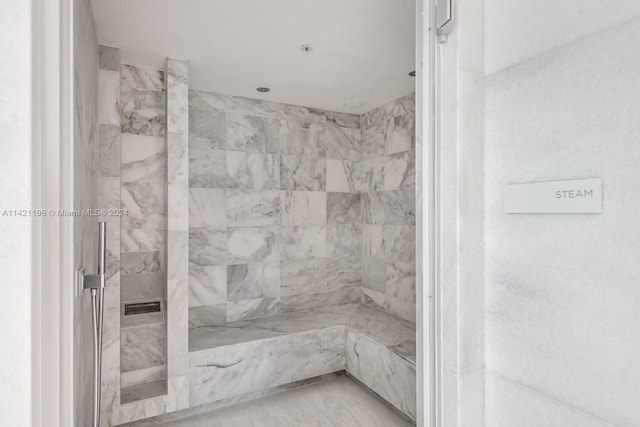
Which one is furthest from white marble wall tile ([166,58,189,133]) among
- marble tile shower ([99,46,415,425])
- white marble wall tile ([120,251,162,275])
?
white marble wall tile ([120,251,162,275])

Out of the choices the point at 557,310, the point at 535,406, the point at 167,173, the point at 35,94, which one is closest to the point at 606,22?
the point at 557,310

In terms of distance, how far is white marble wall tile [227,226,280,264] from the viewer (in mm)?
3039

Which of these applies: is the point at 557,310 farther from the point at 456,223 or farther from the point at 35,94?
the point at 35,94

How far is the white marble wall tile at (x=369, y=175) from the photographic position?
338cm

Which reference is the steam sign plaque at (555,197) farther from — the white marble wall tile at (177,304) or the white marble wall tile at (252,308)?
the white marble wall tile at (252,308)

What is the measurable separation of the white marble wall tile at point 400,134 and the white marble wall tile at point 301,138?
65 cm

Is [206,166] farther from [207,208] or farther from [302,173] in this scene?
[302,173]

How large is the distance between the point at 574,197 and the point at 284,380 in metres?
2.41

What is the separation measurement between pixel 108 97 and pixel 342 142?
2087 millimetres

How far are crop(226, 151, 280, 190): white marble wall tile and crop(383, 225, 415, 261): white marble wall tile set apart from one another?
1.12 m

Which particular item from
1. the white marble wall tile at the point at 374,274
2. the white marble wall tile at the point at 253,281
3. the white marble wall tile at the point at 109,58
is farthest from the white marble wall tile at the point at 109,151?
the white marble wall tile at the point at 374,274

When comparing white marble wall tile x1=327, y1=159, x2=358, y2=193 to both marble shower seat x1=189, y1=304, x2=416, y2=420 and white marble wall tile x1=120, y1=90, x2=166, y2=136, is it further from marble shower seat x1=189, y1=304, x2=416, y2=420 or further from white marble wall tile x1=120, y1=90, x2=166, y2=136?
white marble wall tile x1=120, y1=90, x2=166, y2=136

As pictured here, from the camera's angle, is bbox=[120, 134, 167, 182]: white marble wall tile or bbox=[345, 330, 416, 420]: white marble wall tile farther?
bbox=[120, 134, 167, 182]: white marble wall tile

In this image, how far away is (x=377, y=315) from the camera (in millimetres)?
3219
